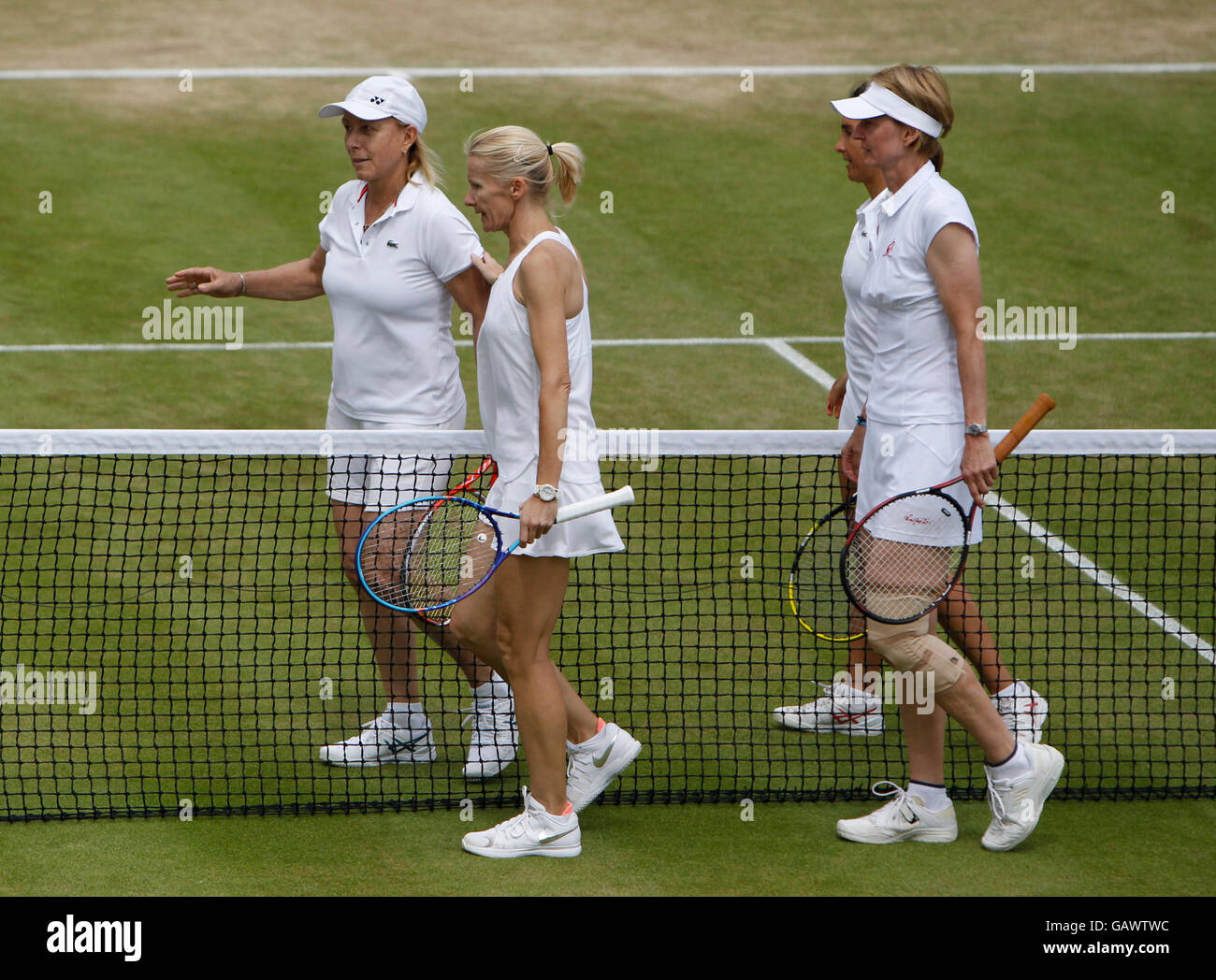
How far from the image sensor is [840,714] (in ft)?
21.8

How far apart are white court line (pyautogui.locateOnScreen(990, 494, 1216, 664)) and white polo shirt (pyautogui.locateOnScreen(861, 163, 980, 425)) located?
145 cm

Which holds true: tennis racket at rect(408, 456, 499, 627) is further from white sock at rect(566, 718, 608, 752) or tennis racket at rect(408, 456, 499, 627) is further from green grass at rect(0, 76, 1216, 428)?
green grass at rect(0, 76, 1216, 428)

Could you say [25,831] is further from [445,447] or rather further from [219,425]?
[219,425]

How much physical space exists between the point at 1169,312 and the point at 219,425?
7389 millimetres

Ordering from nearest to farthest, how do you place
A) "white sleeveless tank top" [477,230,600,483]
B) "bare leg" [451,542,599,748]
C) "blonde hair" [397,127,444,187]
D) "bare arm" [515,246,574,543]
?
"bare arm" [515,246,574,543]
"white sleeveless tank top" [477,230,600,483]
"bare leg" [451,542,599,748]
"blonde hair" [397,127,444,187]

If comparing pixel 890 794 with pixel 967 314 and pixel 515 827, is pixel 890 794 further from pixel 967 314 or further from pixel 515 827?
pixel 967 314

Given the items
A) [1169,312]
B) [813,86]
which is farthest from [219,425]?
[813,86]

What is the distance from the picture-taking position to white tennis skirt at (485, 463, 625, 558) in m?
5.25

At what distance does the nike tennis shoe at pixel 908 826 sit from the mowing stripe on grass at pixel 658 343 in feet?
21.7

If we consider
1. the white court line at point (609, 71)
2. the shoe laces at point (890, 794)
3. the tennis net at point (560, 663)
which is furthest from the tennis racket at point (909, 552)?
the white court line at point (609, 71)

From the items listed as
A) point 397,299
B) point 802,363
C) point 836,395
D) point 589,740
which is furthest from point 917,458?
point 802,363

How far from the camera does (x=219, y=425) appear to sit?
1089 cm

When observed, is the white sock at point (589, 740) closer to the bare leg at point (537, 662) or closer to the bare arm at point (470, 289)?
the bare leg at point (537, 662)

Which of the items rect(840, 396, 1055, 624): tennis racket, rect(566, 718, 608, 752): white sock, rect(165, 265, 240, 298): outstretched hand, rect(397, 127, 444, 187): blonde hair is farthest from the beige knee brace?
rect(165, 265, 240, 298): outstretched hand
